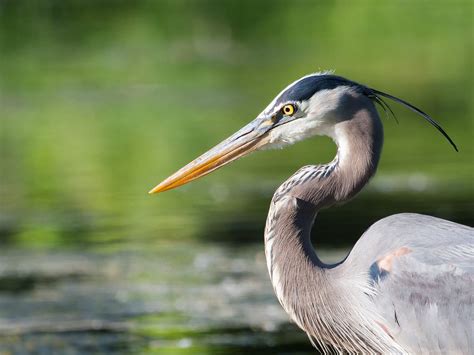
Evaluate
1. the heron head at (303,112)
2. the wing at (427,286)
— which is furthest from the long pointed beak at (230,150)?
the wing at (427,286)

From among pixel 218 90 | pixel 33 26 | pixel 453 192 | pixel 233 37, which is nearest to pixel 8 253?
pixel 453 192

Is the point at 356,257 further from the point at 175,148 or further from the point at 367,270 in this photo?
the point at 175,148

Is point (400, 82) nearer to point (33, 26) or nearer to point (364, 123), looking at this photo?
point (33, 26)

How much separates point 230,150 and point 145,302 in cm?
359

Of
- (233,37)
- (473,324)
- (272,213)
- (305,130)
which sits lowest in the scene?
(233,37)

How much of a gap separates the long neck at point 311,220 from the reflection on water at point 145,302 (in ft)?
7.85

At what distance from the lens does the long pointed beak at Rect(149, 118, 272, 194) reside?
5016mm

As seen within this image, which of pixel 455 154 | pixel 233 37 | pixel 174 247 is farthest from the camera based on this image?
pixel 233 37

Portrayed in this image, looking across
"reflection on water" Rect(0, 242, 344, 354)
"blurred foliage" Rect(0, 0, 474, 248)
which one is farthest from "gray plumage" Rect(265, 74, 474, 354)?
"blurred foliage" Rect(0, 0, 474, 248)

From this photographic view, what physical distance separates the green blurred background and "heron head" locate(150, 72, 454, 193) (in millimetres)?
2556

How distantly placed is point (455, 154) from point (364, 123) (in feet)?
32.7

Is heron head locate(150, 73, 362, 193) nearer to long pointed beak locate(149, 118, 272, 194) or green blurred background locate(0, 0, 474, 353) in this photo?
long pointed beak locate(149, 118, 272, 194)

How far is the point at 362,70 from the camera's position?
23.6m

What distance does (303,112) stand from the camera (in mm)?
4902
